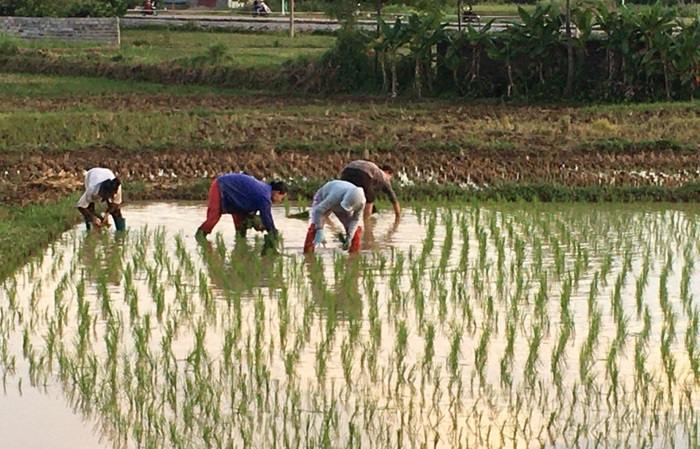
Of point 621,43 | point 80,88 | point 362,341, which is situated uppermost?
point 621,43

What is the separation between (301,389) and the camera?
6492 millimetres

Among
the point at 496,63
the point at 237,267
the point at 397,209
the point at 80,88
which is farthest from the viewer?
the point at 80,88

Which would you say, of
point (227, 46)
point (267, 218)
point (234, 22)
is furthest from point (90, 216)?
point (234, 22)

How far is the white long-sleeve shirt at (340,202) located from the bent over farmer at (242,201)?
26 centimetres

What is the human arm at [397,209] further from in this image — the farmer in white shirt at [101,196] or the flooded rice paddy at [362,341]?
the farmer in white shirt at [101,196]

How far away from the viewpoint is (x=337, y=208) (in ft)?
32.2

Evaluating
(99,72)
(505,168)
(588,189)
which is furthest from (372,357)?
(99,72)

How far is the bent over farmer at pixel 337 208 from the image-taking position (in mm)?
9656

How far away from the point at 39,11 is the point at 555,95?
14665 mm

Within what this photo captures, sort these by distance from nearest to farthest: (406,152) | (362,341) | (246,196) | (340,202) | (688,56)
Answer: (362,341)
(340,202)
(246,196)
(406,152)
(688,56)

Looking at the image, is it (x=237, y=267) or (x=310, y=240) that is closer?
(x=237, y=267)

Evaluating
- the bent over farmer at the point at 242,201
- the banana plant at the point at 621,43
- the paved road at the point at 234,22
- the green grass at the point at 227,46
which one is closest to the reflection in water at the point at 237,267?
the bent over farmer at the point at 242,201

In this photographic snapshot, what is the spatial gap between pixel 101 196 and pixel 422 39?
11387mm

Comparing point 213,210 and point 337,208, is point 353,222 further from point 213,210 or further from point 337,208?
point 213,210
